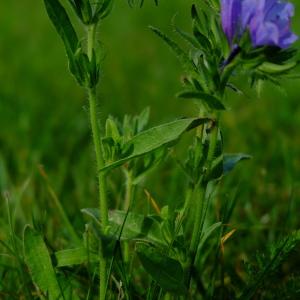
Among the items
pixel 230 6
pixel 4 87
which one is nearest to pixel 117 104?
pixel 4 87

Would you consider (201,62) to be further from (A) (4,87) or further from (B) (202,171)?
(A) (4,87)

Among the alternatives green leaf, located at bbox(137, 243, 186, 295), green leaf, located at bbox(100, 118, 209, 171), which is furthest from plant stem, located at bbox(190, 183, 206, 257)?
green leaf, located at bbox(100, 118, 209, 171)

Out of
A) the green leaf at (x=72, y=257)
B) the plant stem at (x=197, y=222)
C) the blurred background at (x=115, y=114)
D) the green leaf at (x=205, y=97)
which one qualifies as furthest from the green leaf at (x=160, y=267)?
the blurred background at (x=115, y=114)

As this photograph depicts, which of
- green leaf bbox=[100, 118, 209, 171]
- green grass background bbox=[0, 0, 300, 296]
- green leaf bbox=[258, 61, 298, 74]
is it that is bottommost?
green grass background bbox=[0, 0, 300, 296]

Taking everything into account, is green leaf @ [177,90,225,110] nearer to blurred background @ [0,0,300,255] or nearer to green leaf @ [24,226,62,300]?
blurred background @ [0,0,300,255]

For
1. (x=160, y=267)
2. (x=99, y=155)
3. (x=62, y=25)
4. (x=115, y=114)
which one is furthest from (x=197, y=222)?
(x=115, y=114)

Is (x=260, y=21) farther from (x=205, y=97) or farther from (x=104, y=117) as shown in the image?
(x=104, y=117)
